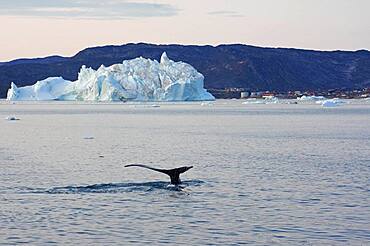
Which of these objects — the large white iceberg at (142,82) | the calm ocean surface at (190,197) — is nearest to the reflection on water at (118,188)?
the calm ocean surface at (190,197)

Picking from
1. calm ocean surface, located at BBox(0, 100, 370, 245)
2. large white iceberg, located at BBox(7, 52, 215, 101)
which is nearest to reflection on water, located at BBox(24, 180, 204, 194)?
calm ocean surface, located at BBox(0, 100, 370, 245)

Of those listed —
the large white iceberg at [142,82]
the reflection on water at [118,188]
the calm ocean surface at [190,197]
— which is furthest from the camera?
the large white iceberg at [142,82]

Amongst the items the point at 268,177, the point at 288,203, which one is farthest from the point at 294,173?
the point at 288,203

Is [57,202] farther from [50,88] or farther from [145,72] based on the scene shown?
[50,88]

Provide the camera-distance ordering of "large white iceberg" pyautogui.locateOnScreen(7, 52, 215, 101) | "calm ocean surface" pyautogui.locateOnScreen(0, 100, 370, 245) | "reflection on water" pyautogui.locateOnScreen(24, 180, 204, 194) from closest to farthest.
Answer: "calm ocean surface" pyautogui.locateOnScreen(0, 100, 370, 245), "reflection on water" pyautogui.locateOnScreen(24, 180, 204, 194), "large white iceberg" pyautogui.locateOnScreen(7, 52, 215, 101)

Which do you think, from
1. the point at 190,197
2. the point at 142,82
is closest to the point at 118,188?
the point at 190,197

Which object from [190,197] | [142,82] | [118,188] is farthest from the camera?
[142,82]

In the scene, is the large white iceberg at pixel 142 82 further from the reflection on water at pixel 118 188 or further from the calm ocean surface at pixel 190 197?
the reflection on water at pixel 118 188

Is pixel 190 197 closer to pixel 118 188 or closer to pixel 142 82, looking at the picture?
pixel 118 188

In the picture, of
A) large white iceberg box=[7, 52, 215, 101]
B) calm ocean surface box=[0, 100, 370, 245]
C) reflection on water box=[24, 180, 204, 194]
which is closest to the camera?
calm ocean surface box=[0, 100, 370, 245]

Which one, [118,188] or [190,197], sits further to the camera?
[118,188]

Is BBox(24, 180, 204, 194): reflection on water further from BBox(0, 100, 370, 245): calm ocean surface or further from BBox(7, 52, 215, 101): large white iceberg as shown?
BBox(7, 52, 215, 101): large white iceberg

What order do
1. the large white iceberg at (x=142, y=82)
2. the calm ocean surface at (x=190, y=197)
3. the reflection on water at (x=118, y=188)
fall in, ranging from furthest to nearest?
the large white iceberg at (x=142, y=82) < the reflection on water at (x=118, y=188) < the calm ocean surface at (x=190, y=197)

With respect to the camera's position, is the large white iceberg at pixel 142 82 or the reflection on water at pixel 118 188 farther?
the large white iceberg at pixel 142 82
